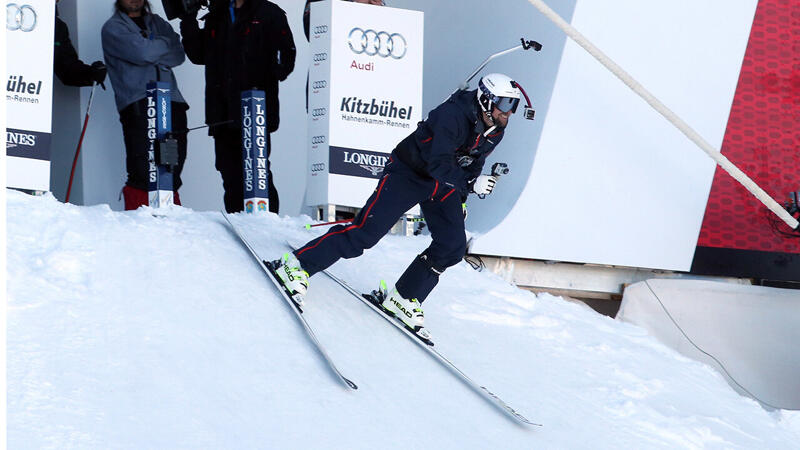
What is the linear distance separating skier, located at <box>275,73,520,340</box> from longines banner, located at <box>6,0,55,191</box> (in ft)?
5.75

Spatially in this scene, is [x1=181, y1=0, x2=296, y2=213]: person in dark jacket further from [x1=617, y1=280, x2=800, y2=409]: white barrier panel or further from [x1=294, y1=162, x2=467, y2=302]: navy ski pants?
[x1=617, y1=280, x2=800, y2=409]: white barrier panel

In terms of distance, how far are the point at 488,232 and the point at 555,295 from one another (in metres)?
0.81

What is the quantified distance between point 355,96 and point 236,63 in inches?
32.1

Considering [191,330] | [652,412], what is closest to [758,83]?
[652,412]

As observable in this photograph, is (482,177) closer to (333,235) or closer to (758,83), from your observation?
(333,235)

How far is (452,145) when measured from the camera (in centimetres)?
508

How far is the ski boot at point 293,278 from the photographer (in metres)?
5.23

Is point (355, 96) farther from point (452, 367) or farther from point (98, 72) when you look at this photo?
point (452, 367)

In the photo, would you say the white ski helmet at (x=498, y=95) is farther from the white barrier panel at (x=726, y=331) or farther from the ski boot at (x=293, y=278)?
the white barrier panel at (x=726, y=331)

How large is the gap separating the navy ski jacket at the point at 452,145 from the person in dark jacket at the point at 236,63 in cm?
183

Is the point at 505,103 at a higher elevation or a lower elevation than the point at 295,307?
higher

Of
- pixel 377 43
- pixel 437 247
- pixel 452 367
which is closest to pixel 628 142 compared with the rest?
pixel 377 43

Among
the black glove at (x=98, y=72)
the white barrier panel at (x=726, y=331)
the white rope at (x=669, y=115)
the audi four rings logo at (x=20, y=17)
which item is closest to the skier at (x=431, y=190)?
the white rope at (x=669, y=115)

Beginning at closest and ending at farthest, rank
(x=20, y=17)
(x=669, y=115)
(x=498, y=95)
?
1. (x=498, y=95)
2. (x=20, y=17)
3. (x=669, y=115)
